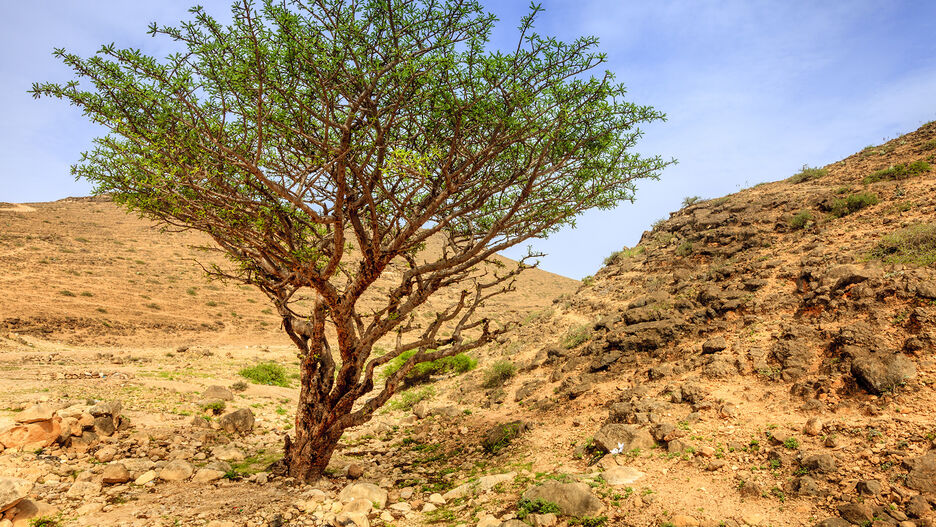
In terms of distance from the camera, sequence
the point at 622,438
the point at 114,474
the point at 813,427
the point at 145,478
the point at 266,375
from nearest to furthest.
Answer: the point at 813,427 → the point at 114,474 → the point at 622,438 → the point at 145,478 → the point at 266,375

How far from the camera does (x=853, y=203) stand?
1292 cm

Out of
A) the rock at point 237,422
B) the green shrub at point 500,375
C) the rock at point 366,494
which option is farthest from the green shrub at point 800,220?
the rock at point 237,422

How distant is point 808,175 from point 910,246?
34.3ft

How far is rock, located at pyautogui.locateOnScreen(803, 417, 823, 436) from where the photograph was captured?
21.2 ft

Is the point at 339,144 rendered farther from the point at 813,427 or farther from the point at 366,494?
the point at 813,427

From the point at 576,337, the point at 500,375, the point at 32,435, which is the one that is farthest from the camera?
the point at 500,375

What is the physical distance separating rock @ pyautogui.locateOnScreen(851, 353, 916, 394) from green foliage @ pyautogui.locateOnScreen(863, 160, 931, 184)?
33.3 ft

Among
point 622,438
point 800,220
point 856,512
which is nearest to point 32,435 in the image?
point 622,438

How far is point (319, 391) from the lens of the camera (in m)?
8.43

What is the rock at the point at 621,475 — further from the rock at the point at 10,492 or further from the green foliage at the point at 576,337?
the rock at the point at 10,492

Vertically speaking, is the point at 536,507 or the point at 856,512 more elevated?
the point at 856,512

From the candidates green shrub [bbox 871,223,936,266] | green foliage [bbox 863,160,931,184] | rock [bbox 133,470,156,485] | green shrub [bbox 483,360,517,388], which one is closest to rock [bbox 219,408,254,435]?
rock [bbox 133,470,156,485]

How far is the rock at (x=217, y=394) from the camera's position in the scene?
41.8ft

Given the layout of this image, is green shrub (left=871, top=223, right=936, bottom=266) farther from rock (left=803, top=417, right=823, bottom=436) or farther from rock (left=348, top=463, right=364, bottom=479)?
rock (left=348, top=463, right=364, bottom=479)
